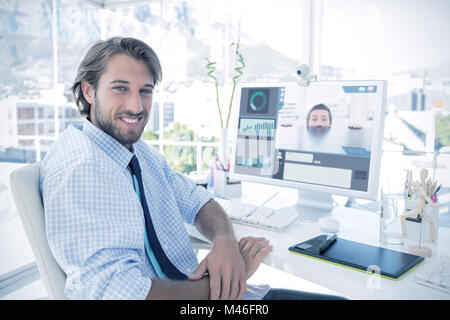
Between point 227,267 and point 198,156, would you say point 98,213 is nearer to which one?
point 227,267

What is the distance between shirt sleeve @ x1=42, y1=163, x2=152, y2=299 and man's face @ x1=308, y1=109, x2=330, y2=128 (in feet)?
2.76

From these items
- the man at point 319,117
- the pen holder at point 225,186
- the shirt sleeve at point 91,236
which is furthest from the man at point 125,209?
the man at point 319,117

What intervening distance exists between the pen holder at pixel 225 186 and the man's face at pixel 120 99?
67 cm

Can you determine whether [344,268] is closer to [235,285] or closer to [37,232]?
[235,285]

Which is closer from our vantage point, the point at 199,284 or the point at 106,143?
the point at 199,284

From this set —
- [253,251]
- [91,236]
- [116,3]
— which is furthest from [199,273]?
[116,3]

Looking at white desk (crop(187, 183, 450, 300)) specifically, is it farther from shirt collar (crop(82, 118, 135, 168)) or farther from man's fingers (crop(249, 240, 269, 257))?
shirt collar (crop(82, 118, 135, 168))

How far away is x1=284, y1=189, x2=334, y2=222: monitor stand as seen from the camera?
4.87ft

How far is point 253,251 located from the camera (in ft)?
3.56

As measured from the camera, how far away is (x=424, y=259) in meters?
1.02

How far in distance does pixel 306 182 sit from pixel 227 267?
23.1 inches

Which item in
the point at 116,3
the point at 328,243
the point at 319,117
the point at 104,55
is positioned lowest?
the point at 328,243

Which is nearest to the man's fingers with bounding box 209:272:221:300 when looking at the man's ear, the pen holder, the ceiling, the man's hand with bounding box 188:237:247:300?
the man's hand with bounding box 188:237:247:300

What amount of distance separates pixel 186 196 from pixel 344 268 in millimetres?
641
